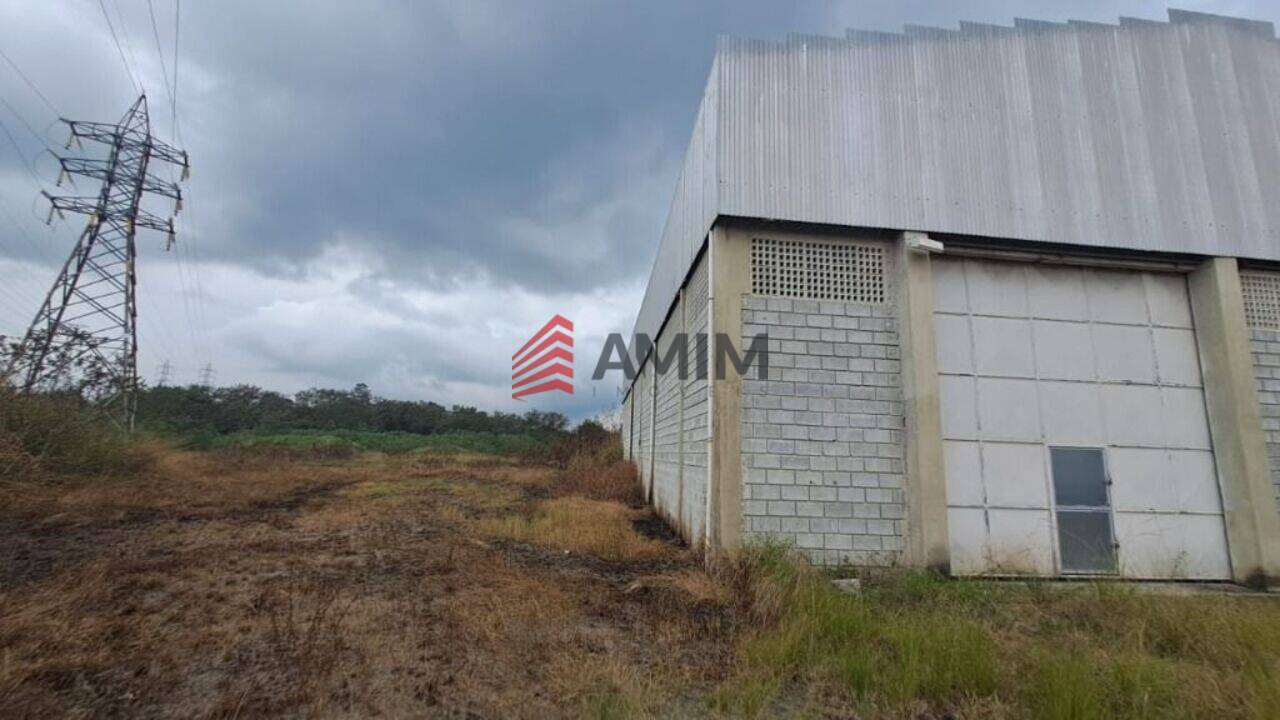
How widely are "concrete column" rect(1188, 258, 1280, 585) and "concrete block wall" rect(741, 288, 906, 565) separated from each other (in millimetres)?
3842

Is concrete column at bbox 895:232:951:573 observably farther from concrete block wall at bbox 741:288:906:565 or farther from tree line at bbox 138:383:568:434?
tree line at bbox 138:383:568:434

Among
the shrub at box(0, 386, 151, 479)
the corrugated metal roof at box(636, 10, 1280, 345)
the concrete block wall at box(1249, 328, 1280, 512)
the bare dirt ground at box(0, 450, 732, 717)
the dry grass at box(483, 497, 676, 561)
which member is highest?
the corrugated metal roof at box(636, 10, 1280, 345)

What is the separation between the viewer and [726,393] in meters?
5.70

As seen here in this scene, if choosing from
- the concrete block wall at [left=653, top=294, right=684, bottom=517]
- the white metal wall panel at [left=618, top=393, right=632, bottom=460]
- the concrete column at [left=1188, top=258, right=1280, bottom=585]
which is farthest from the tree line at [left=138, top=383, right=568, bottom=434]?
the concrete column at [left=1188, top=258, right=1280, bottom=585]

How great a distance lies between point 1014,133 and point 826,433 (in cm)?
412

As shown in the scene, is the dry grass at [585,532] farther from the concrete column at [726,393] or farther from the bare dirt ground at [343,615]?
the concrete column at [726,393]

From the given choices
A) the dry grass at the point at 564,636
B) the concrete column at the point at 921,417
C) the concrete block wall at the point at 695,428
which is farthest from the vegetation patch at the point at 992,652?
the concrete block wall at the point at 695,428

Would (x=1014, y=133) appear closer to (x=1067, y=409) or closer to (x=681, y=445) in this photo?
(x=1067, y=409)

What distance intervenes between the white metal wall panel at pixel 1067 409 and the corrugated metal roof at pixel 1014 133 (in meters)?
0.64

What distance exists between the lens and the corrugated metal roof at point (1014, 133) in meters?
6.05

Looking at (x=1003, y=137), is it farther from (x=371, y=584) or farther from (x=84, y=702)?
(x=84, y=702)

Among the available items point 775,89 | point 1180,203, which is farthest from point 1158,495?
point 775,89

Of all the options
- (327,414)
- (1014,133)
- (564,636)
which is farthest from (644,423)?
(327,414)

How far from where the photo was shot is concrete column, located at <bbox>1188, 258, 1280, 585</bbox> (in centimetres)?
597
